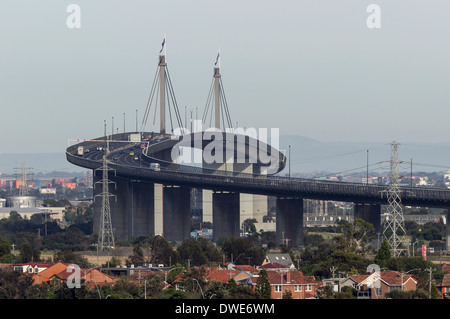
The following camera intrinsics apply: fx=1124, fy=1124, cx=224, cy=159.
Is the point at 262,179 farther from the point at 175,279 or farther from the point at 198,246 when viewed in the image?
the point at 175,279

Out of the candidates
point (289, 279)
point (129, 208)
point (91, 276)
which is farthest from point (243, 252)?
point (129, 208)

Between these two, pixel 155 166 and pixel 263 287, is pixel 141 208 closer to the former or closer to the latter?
pixel 155 166

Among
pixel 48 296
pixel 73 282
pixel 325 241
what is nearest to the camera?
pixel 48 296

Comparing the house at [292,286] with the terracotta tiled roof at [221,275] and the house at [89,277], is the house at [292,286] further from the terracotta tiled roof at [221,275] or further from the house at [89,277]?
the house at [89,277]

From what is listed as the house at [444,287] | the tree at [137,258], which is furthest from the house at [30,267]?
the house at [444,287]

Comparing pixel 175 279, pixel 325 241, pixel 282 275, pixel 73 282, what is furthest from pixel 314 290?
pixel 325 241
